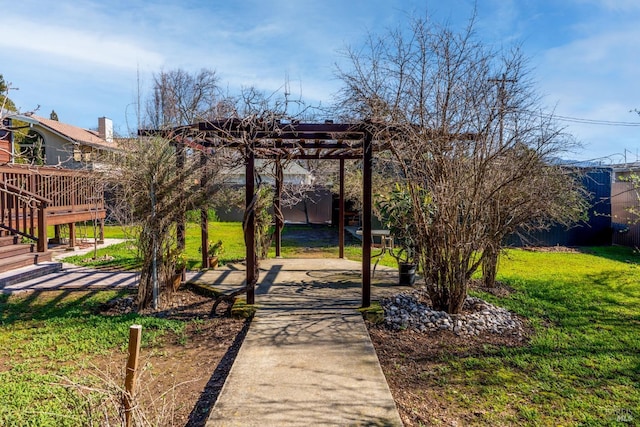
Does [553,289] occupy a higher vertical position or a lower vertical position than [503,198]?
lower

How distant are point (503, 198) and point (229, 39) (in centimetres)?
850

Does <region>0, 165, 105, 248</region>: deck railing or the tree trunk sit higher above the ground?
<region>0, 165, 105, 248</region>: deck railing

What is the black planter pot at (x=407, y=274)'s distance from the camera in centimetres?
648

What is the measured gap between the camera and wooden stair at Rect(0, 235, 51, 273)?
7.23 meters

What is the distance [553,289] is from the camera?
684 centimetres

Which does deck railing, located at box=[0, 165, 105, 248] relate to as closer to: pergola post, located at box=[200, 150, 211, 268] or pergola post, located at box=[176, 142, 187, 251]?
pergola post, located at box=[200, 150, 211, 268]

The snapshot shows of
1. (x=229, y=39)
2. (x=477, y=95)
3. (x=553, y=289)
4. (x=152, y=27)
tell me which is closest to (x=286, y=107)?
(x=477, y=95)

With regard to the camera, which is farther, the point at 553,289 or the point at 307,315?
the point at 553,289

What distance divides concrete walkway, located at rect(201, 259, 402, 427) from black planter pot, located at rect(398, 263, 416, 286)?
605 mm

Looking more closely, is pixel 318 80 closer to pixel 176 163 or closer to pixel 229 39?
pixel 176 163

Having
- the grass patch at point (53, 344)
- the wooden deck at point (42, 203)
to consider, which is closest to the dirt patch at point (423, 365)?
the grass patch at point (53, 344)

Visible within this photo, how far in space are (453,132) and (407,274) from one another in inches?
105

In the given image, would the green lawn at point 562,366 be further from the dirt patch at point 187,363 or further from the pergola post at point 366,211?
the dirt patch at point 187,363

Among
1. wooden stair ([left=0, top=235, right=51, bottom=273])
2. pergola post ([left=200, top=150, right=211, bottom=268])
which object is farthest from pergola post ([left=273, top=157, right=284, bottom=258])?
wooden stair ([left=0, top=235, right=51, bottom=273])
